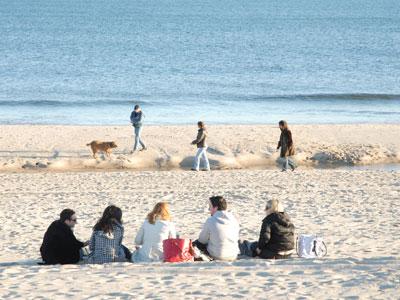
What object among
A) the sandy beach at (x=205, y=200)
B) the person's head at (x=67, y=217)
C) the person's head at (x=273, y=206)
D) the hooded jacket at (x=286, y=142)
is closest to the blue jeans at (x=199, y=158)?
the sandy beach at (x=205, y=200)

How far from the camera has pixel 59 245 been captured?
10836 mm

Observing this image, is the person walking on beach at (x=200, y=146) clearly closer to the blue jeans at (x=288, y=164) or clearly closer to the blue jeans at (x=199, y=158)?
the blue jeans at (x=199, y=158)

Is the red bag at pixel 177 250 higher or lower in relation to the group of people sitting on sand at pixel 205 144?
lower

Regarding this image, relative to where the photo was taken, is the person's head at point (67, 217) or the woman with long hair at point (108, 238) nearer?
the woman with long hair at point (108, 238)

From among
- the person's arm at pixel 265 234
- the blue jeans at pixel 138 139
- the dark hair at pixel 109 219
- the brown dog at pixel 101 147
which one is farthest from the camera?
the blue jeans at pixel 138 139

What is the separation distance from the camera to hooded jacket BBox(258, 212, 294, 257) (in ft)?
35.5

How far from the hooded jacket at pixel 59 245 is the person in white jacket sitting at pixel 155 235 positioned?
767 mm

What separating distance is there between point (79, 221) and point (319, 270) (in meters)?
5.50

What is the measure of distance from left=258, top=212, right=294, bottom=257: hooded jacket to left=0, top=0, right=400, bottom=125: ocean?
70.9 feet

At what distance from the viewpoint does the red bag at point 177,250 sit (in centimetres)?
1067

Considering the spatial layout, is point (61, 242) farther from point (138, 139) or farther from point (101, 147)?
point (138, 139)

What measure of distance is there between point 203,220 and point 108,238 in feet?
13.1

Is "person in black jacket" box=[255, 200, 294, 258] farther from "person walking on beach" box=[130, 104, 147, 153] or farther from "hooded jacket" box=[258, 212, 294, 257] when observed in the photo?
"person walking on beach" box=[130, 104, 147, 153]

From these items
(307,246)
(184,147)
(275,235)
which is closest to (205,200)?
(307,246)
